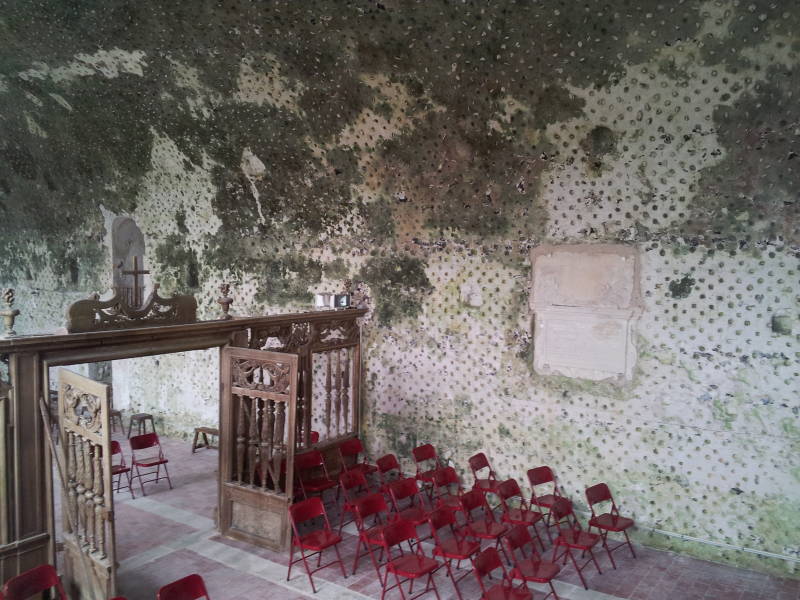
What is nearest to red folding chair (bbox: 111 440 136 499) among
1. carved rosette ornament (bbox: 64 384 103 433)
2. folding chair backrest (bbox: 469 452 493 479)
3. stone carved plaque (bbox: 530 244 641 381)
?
carved rosette ornament (bbox: 64 384 103 433)

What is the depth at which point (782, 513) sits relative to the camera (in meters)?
8.48

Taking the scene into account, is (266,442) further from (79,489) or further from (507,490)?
(507,490)

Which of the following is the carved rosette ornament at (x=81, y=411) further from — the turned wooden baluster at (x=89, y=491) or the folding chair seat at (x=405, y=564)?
the folding chair seat at (x=405, y=564)

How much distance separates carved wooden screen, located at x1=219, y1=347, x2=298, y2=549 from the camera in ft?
29.2

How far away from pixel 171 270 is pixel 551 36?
1029 centimetres

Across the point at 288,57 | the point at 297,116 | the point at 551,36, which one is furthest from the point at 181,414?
the point at 551,36

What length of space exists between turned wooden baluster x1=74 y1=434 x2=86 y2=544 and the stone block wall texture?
592cm

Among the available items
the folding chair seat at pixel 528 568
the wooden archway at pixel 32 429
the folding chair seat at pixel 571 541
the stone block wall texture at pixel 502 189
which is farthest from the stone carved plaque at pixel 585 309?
the wooden archway at pixel 32 429

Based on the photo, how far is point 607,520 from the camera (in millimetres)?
8992

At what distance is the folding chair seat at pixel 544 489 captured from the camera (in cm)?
947

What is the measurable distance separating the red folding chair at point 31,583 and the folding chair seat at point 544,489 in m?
6.27

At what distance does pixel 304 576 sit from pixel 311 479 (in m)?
2.57

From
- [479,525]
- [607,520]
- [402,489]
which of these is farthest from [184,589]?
[607,520]

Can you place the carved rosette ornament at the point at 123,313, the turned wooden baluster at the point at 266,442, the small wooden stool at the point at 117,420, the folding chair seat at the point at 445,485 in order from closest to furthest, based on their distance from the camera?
1. the carved rosette ornament at the point at 123,313
2. the turned wooden baluster at the point at 266,442
3. the folding chair seat at the point at 445,485
4. the small wooden stool at the point at 117,420
